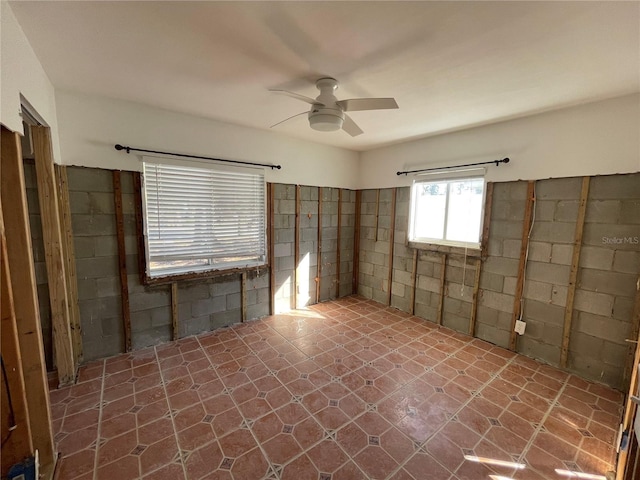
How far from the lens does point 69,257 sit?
250 centimetres

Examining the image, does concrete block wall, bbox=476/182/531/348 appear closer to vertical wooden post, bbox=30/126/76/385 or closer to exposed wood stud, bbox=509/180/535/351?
exposed wood stud, bbox=509/180/535/351

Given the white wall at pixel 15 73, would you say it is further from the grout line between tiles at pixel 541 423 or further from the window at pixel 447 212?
the window at pixel 447 212

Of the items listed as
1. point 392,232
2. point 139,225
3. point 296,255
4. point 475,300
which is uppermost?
point 139,225

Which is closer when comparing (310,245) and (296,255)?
(296,255)

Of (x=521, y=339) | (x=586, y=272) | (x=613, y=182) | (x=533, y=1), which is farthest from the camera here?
(x=521, y=339)

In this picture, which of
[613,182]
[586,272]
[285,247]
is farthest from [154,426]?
[613,182]

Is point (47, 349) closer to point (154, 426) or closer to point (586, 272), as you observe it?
point (154, 426)

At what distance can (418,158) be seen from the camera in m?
3.86

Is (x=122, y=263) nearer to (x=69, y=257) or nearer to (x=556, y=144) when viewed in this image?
(x=69, y=257)

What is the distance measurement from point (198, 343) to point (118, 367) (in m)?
0.75

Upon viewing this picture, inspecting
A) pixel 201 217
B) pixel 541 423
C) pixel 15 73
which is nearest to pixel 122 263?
pixel 201 217

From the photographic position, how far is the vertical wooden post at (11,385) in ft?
4.09

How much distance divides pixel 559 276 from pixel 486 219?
2.95 feet

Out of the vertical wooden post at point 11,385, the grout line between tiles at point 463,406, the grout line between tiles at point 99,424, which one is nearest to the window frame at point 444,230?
the grout line between tiles at point 463,406
